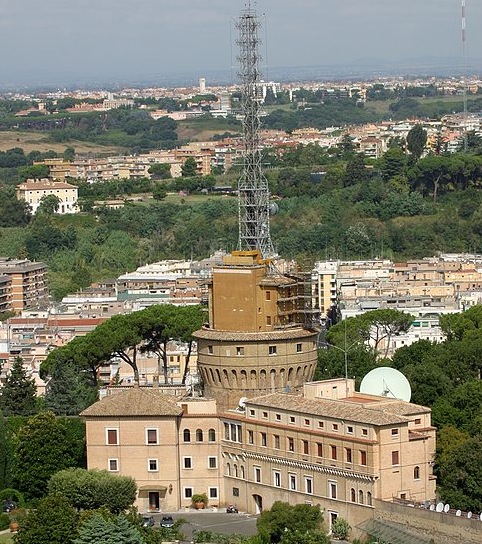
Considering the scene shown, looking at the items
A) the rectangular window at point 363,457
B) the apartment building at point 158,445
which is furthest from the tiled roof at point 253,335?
the rectangular window at point 363,457

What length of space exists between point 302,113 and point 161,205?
83192mm

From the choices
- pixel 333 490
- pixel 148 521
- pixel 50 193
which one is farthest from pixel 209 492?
pixel 50 193

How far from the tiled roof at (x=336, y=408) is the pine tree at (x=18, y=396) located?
1002cm

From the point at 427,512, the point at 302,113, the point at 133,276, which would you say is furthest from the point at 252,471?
the point at 302,113

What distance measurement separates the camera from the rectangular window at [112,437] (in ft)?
143

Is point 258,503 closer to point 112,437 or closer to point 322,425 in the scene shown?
point 322,425

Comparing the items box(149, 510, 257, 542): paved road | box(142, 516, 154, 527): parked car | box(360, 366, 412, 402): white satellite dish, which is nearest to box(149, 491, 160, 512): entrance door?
box(149, 510, 257, 542): paved road

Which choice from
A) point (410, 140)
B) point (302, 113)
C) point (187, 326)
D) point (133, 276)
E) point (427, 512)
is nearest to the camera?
point (427, 512)

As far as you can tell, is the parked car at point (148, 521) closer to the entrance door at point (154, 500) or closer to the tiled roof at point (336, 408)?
the entrance door at point (154, 500)

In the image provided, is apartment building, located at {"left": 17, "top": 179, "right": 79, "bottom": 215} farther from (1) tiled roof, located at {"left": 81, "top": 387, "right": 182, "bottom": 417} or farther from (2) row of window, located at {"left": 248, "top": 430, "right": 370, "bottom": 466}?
(2) row of window, located at {"left": 248, "top": 430, "right": 370, "bottom": 466}

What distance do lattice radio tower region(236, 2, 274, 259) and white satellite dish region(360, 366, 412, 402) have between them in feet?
22.2

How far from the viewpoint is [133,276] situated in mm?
83500

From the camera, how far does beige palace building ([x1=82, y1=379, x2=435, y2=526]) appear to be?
39.8 metres

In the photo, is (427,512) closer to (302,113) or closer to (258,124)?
(258,124)
